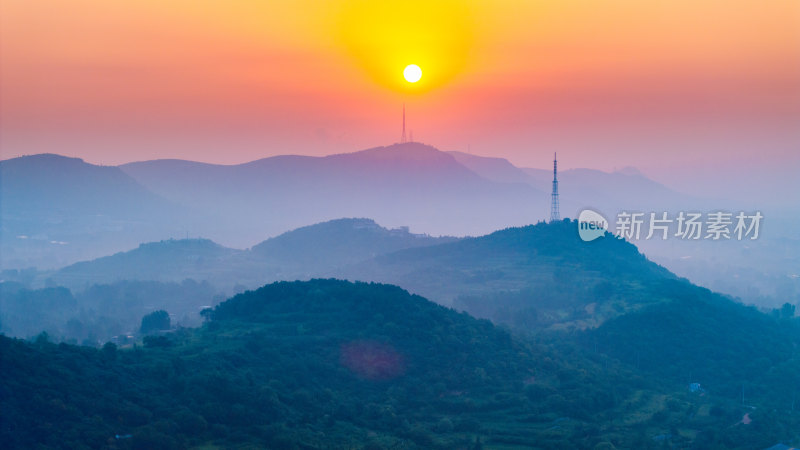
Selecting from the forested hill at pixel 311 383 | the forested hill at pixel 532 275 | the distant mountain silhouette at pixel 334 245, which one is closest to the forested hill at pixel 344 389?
the forested hill at pixel 311 383

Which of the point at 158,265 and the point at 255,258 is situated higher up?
the point at 255,258

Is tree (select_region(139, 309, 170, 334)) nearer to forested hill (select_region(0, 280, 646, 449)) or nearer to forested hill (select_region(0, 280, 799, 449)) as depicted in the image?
forested hill (select_region(0, 280, 646, 449))

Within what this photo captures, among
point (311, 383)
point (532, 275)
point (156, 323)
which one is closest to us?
point (311, 383)

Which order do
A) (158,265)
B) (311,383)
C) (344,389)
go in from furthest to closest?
1. (158,265)
2. (344,389)
3. (311,383)

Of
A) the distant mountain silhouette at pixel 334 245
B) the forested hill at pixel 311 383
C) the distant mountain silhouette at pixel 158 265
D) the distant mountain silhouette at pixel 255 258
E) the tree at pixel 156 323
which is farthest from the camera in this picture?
the distant mountain silhouette at pixel 334 245

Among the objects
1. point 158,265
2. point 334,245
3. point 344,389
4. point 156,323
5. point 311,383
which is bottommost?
point 344,389

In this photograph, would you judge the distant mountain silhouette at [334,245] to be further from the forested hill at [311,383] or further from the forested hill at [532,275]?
the forested hill at [311,383]

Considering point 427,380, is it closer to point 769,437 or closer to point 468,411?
point 468,411

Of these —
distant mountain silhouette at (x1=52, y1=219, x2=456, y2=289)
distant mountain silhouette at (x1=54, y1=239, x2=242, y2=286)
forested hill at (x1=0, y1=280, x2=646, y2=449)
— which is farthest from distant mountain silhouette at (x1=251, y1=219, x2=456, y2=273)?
forested hill at (x1=0, y1=280, x2=646, y2=449)

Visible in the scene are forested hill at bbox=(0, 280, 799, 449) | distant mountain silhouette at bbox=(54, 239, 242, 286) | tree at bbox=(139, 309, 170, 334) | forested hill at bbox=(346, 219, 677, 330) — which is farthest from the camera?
distant mountain silhouette at bbox=(54, 239, 242, 286)

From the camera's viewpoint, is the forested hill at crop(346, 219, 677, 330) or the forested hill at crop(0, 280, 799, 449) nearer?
the forested hill at crop(0, 280, 799, 449)

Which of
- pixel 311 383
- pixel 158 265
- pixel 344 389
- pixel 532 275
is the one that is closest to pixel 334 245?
pixel 158 265

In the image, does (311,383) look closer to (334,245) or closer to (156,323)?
(156,323)
